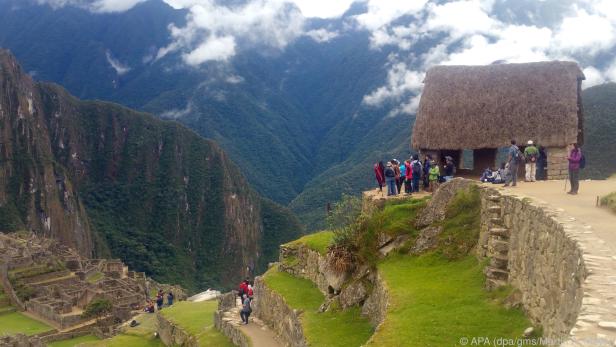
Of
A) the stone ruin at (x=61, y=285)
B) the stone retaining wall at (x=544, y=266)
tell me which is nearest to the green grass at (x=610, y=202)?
→ the stone retaining wall at (x=544, y=266)

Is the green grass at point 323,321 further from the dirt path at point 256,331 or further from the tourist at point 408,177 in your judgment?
the tourist at point 408,177

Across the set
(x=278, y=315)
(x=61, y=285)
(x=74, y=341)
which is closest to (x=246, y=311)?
(x=278, y=315)

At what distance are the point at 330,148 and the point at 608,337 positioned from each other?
612 ft

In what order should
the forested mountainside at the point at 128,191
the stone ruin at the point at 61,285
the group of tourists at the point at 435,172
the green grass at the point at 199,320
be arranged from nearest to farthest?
1. the group of tourists at the point at 435,172
2. the green grass at the point at 199,320
3. the stone ruin at the point at 61,285
4. the forested mountainside at the point at 128,191

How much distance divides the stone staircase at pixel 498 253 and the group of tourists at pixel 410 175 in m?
5.57

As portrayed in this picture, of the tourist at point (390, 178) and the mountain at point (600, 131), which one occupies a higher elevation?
the mountain at point (600, 131)

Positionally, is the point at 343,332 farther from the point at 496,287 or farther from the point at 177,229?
the point at 177,229

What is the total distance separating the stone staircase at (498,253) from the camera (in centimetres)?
975

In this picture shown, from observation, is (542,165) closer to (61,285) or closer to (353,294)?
(353,294)

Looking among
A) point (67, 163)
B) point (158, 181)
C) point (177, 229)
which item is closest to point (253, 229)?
point (177, 229)

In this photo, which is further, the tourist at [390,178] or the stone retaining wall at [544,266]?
the tourist at [390,178]

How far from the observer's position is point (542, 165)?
18.6 m

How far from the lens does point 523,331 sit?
25.8ft

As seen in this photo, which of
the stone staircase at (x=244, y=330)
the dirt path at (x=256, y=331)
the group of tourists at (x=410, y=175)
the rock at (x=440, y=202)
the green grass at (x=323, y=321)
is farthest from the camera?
the group of tourists at (x=410, y=175)
